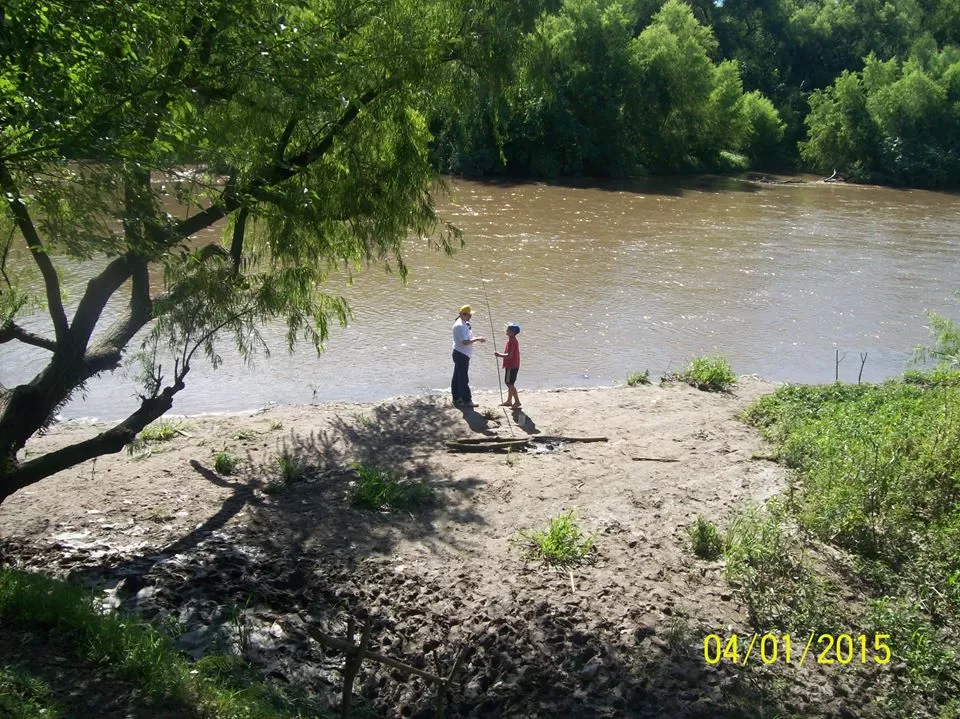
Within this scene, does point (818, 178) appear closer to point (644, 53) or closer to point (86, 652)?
point (644, 53)

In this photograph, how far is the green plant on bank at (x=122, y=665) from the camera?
5480mm

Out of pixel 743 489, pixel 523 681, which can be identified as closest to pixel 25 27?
pixel 523 681

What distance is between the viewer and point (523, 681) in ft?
23.0

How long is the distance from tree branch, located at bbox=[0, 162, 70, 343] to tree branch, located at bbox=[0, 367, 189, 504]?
38.0 inches

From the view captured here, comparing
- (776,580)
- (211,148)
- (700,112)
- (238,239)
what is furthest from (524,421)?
(700,112)

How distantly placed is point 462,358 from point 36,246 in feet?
23.3

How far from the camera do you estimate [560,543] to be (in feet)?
27.9

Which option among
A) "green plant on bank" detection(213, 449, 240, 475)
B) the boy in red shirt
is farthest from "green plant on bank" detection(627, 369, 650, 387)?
"green plant on bank" detection(213, 449, 240, 475)

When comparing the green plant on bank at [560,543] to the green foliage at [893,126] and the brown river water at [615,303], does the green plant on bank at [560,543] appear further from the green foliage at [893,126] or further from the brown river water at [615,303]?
the green foliage at [893,126]

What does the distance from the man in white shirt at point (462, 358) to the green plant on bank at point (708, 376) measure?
379cm

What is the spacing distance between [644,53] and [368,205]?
123 feet

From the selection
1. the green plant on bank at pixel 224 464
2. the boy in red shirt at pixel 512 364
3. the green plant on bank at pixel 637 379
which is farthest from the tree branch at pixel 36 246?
the green plant on bank at pixel 637 379

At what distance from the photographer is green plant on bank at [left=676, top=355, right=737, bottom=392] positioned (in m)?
15.0

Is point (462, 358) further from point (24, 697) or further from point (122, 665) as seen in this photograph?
point (24, 697)
